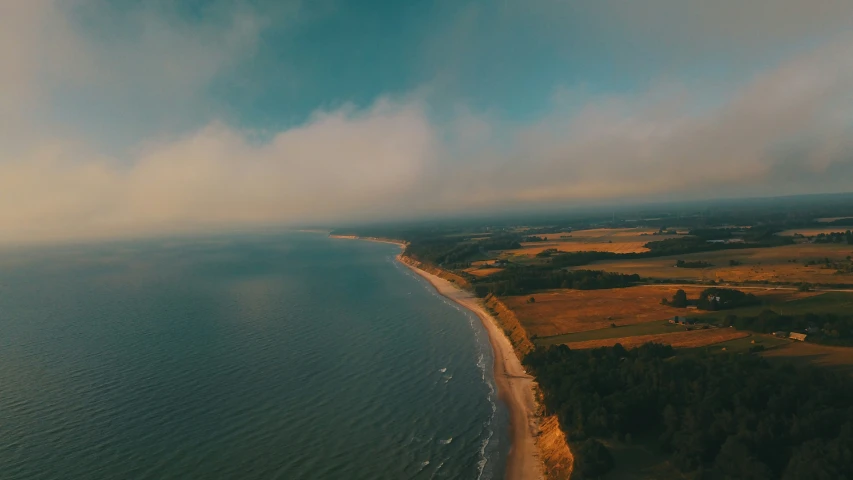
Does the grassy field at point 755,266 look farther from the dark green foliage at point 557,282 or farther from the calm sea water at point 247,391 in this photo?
the calm sea water at point 247,391

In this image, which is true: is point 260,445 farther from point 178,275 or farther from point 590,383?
point 178,275

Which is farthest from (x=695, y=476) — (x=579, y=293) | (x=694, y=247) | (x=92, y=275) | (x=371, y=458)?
(x=92, y=275)

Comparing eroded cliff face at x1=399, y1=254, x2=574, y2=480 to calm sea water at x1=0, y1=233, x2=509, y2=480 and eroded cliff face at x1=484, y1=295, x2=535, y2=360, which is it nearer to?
eroded cliff face at x1=484, y1=295, x2=535, y2=360

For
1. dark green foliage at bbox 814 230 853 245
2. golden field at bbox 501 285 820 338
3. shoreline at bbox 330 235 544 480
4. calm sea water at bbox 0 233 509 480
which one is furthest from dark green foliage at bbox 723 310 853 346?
dark green foliage at bbox 814 230 853 245

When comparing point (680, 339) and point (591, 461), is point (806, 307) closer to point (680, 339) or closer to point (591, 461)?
point (680, 339)

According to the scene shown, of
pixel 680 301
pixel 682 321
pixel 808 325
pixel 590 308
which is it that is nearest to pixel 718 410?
pixel 808 325

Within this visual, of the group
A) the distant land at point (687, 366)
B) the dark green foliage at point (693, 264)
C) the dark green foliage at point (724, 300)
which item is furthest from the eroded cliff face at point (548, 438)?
the dark green foliage at point (693, 264)
